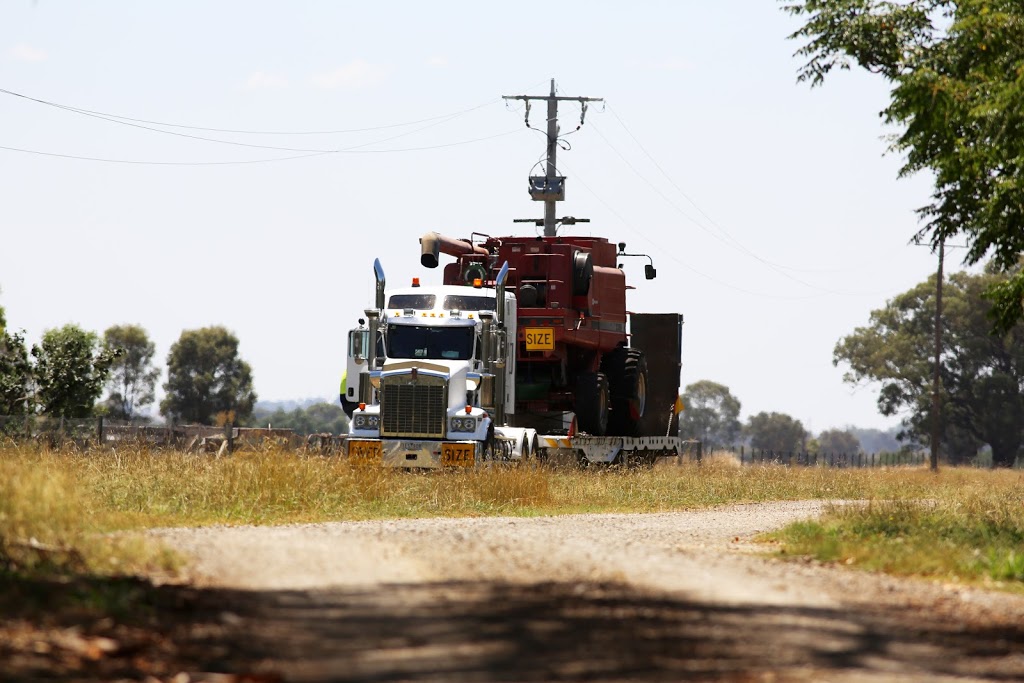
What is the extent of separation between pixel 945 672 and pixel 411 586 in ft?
11.8

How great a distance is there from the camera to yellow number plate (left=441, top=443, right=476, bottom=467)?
2406 centimetres

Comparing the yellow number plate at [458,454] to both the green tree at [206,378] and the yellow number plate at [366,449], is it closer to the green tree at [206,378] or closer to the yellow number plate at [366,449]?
the yellow number plate at [366,449]

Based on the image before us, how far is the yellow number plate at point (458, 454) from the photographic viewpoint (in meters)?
24.1

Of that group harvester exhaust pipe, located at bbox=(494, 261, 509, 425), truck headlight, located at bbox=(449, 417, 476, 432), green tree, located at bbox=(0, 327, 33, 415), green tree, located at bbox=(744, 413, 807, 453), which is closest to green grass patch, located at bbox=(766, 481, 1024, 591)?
truck headlight, located at bbox=(449, 417, 476, 432)

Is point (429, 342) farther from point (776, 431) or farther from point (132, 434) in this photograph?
point (776, 431)

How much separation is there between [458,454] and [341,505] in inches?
204

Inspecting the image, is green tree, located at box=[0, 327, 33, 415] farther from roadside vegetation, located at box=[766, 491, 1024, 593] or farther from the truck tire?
roadside vegetation, located at box=[766, 491, 1024, 593]

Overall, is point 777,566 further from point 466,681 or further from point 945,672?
point 466,681

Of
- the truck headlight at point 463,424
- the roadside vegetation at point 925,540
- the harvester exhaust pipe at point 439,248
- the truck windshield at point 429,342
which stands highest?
the harvester exhaust pipe at point 439,248

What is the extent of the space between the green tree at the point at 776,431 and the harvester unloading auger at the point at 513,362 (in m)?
137

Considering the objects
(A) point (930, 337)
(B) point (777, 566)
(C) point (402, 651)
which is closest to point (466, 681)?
(C) point (402, 651)

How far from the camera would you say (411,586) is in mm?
9719

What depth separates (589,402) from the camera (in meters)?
28.6

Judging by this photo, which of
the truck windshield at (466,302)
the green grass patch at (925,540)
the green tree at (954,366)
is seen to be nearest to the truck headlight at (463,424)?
the truck windshield at (466,302)
